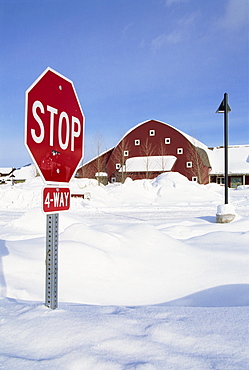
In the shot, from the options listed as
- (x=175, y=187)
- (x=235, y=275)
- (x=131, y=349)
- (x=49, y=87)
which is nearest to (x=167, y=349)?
(x=131, y=349)

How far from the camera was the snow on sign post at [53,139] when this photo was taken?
223cm

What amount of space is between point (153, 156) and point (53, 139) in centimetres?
A: 4153

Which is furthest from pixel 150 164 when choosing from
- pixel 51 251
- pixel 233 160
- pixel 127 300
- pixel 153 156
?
pixel 51 251

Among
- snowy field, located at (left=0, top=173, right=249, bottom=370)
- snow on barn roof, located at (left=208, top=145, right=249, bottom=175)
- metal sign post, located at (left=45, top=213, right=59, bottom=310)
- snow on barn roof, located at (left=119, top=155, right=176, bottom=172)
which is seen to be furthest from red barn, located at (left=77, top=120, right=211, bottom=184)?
metal sign post, located at (left=45, top=213, right=59, bottom=310)

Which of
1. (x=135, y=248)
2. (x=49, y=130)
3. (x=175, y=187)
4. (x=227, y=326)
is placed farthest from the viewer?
(x=175, y=187)

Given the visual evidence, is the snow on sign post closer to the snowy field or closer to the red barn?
the snowy field

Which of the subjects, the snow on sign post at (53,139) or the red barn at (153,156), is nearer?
the snow on sign post at (53,139)

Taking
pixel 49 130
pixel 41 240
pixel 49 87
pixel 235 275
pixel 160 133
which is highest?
pixel 160 133

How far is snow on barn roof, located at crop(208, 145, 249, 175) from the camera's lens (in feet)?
139

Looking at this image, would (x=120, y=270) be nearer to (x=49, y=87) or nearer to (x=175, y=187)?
(x=49, y=87)

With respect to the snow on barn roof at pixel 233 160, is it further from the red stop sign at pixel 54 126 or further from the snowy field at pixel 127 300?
the red stop sign at pixel 54 126

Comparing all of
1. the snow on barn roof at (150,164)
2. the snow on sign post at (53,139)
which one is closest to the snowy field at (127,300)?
the snow on sign post at (53,139)

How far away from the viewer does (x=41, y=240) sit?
657 centimetres

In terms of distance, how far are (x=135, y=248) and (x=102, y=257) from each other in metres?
0.95
